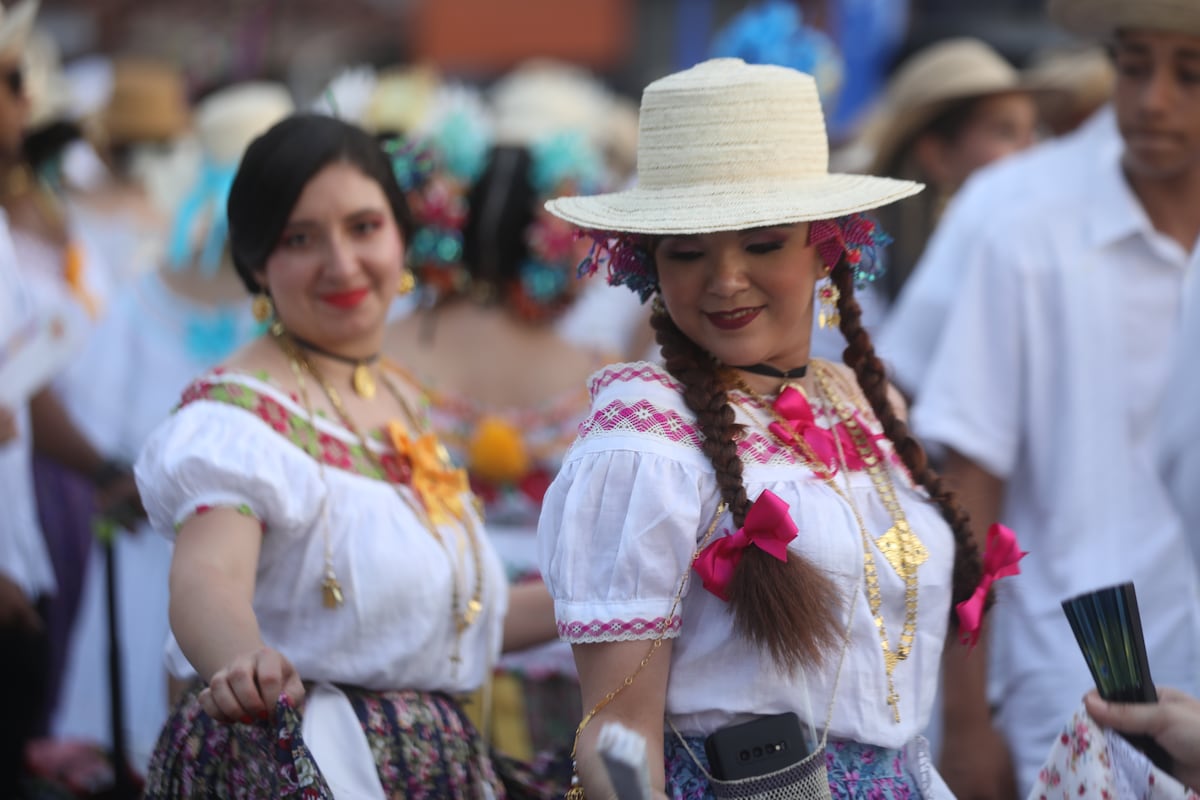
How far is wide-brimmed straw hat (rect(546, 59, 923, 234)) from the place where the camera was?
253 centimetres

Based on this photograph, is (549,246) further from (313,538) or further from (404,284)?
(313,538)

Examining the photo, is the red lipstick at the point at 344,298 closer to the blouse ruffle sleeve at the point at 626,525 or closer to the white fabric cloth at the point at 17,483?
the blouse ruffle sleeve at the point at 626,525

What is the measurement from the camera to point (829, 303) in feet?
9.30

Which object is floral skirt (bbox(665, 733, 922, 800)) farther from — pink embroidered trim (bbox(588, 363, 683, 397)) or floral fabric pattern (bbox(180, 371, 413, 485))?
floral fabric pattern (bbox(180, 371, 413, 485))

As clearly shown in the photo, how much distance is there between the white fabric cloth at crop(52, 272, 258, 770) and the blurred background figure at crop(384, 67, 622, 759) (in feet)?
3.47

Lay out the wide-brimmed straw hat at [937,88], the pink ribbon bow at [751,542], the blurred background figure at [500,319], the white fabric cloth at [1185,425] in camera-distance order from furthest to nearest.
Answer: the wide-brimmed straw hat at [937,88] → the blurred background figure at [500,319] → the white fabric cloth at [1185,425] → the pink ribbon bow at [751,542]

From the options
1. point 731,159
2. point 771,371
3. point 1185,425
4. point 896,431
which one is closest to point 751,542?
point 771,371

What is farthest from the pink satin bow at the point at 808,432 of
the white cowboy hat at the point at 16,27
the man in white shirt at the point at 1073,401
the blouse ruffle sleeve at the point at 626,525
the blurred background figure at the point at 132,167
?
the blurred background figure at the point at 132,167

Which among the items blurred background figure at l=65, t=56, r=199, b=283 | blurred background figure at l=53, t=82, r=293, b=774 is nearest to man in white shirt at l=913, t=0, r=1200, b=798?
blurred background figure at l=53, t=82, r=293, b=774

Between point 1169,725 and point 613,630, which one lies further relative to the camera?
point 1169,725

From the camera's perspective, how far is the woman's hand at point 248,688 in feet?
8.02

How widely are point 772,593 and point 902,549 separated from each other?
35 cm

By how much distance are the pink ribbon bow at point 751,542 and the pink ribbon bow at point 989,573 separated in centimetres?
47

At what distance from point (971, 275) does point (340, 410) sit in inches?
75.0
